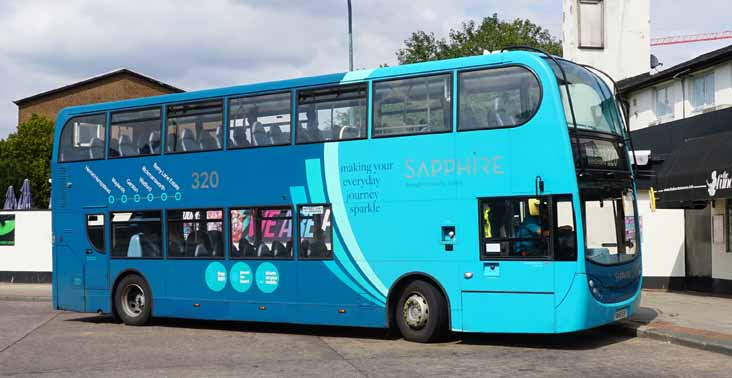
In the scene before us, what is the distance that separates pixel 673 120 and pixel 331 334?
11449 mm

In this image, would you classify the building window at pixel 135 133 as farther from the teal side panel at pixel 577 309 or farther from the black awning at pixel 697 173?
the black awning at pixel 697 173

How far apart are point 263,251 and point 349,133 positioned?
270 cm

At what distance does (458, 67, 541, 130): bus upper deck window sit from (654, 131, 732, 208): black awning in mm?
6104

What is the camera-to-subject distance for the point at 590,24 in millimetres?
29859

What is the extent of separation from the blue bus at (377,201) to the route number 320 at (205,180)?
0.09 feet

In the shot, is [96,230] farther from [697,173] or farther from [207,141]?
[697,173]

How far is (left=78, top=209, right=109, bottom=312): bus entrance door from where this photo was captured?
58.2ft

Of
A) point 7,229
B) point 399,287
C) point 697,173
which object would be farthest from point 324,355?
point 7,229

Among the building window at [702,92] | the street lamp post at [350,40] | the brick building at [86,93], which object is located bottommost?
the building window at [702,92]

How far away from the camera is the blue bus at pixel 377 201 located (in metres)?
12.5

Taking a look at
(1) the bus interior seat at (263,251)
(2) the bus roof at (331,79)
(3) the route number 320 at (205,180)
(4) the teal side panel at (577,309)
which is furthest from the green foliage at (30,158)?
(4) the teal side panel at (577,309)

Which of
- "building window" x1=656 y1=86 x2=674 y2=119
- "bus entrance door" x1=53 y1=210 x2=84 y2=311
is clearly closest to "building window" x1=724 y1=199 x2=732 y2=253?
"building window" x1=656 y1=86 x2=674 y2=119

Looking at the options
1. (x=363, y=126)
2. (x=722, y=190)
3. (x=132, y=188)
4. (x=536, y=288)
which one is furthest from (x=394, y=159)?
(x=722, y=190)

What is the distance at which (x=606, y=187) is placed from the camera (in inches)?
513
